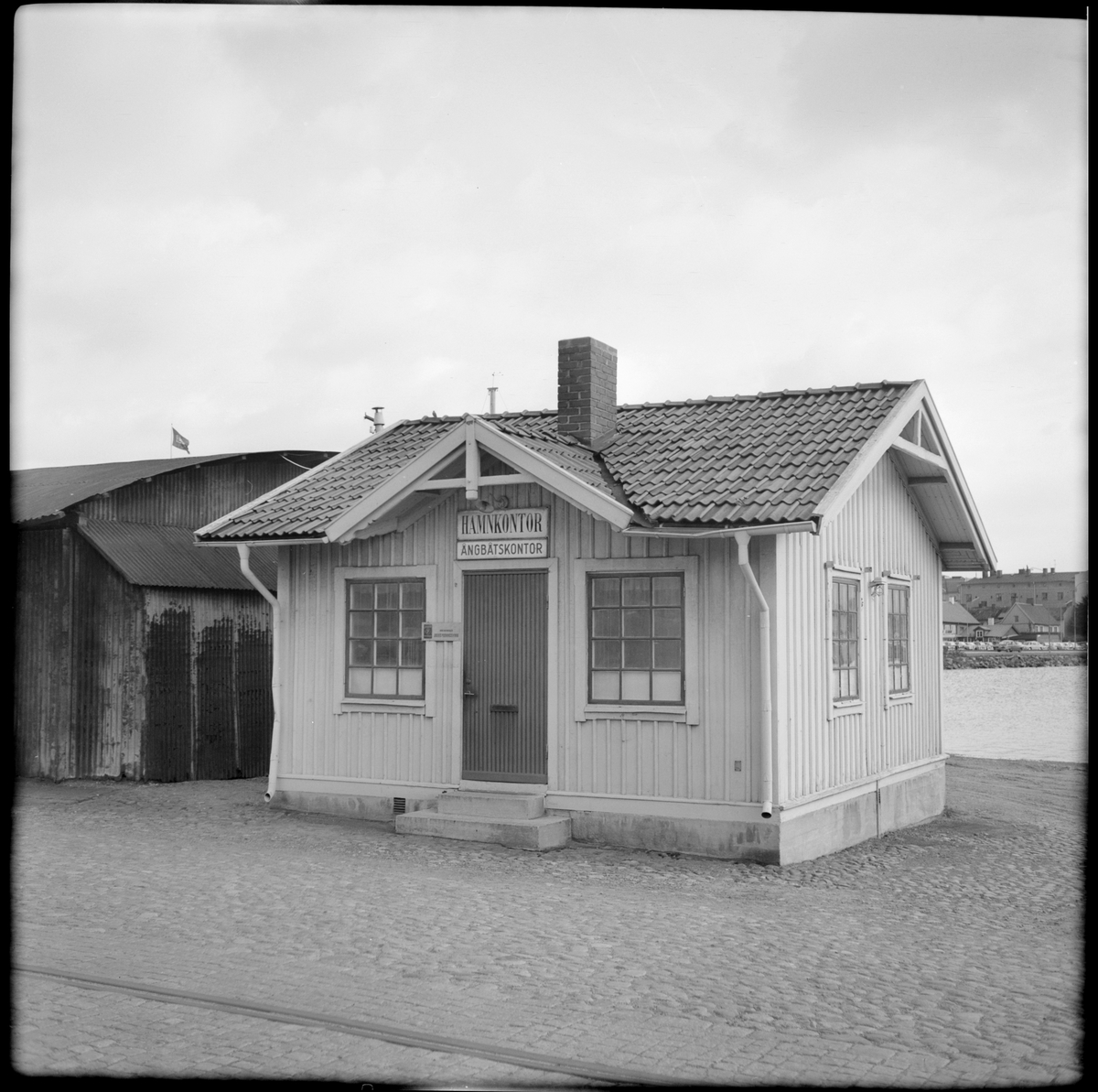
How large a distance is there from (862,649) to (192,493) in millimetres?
9852

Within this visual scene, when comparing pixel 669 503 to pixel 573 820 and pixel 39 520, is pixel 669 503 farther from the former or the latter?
pixel 39 520

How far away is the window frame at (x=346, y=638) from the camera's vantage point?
13125 mm

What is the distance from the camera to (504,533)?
41.9 ft

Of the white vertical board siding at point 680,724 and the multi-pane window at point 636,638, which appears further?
the multi-pane window at point 636,638

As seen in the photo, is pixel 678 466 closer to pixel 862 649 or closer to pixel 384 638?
pixel 862 649

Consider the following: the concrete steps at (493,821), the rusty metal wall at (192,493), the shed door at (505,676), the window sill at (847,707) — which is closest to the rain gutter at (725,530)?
the shed door at (505,676)

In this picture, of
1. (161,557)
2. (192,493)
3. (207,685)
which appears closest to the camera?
(161,557)

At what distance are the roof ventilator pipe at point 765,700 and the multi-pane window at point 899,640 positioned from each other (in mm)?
3742

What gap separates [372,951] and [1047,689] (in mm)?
58498

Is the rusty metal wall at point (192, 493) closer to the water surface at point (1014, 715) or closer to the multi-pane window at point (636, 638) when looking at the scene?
the multi-pane window at point (636, 638)

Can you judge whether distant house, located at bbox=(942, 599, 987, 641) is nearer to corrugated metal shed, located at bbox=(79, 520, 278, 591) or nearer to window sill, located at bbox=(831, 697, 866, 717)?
corrugated metal shed, located at bbox=(79, 520, 278, 591)

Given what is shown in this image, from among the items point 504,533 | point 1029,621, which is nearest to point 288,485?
point 504,533

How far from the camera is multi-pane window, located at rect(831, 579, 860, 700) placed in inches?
501

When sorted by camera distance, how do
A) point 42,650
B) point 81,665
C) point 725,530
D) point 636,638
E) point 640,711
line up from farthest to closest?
point 42,650 → point 81,665 → point 636,638 → point 640,711 → point 725,530
